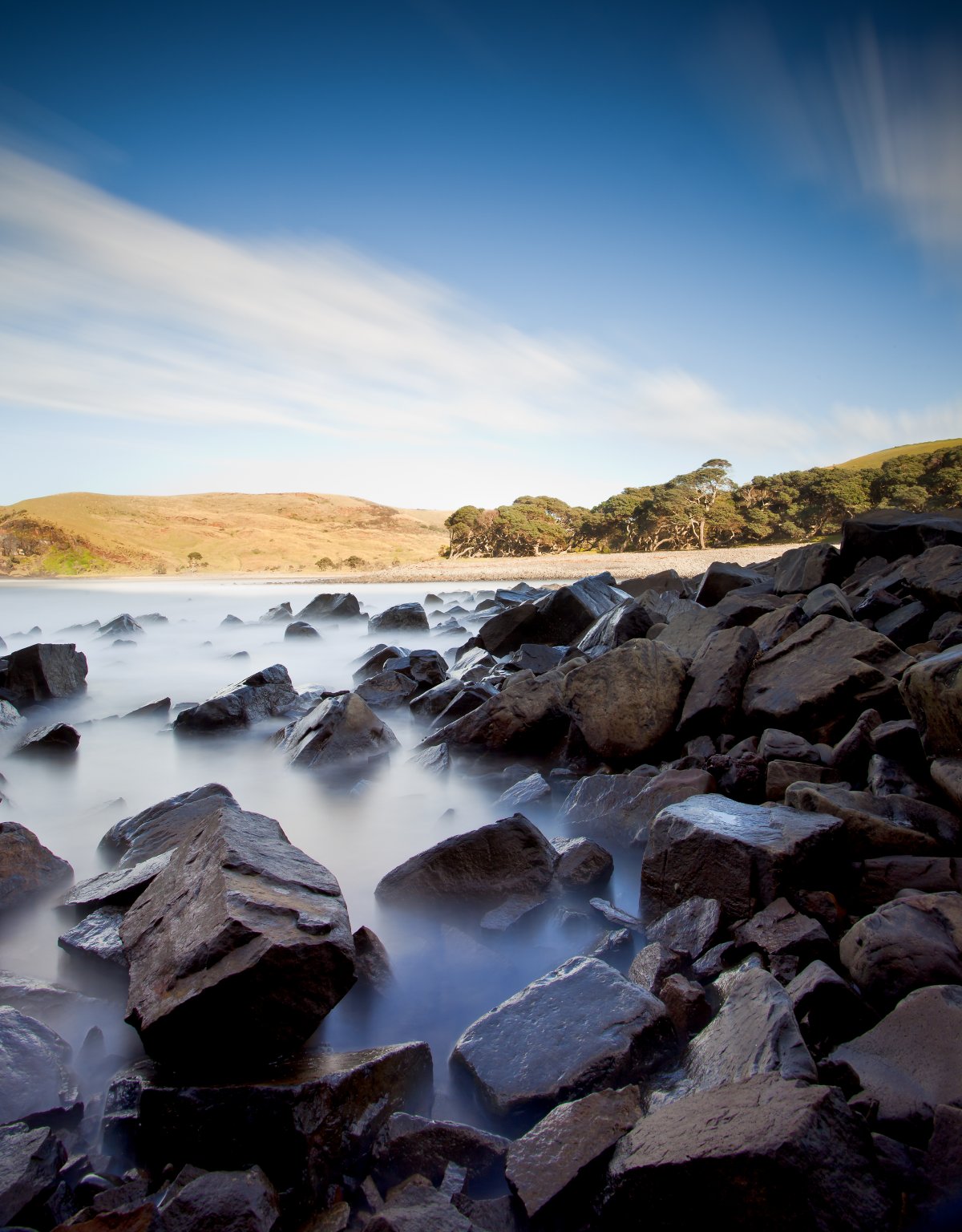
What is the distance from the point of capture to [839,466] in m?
49.5

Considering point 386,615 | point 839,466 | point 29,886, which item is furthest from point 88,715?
point 839,466

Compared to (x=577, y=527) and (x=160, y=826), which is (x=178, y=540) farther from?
(x=160, y=826)

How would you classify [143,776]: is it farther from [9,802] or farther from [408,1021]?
[408,1021]

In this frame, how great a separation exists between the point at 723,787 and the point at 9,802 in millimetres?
5265

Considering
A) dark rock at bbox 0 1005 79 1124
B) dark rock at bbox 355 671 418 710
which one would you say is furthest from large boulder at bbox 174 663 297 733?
dark rock at bbox 0 1005 79 1124

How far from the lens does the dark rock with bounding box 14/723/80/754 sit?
6.79 m

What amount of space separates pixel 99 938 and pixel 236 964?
1294mm

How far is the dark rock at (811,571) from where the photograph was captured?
282 inches

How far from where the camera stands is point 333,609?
1788cm

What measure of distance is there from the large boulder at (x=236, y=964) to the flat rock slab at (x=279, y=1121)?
0.11m

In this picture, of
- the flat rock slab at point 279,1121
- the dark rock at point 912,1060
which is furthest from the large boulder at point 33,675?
the dark rock at point 912,1060

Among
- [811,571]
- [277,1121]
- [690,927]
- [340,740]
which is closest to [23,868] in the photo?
[277,1121]

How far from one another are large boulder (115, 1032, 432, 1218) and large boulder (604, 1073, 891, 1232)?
28.9 inches

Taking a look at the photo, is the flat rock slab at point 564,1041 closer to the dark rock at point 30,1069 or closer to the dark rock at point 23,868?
the dark rock at point 30,1069
